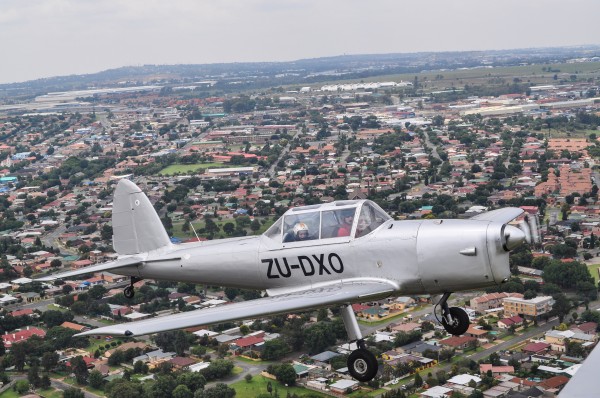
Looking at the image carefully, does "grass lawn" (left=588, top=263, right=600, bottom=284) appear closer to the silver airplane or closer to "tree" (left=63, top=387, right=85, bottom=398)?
"tree" (left=63, top=387, right=85, bottom=398)

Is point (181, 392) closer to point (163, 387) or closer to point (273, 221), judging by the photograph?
point (163, 387)

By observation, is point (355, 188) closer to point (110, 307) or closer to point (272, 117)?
point (110, 307)

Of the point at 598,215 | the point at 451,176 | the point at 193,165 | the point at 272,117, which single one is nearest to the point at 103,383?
the point at 598,215

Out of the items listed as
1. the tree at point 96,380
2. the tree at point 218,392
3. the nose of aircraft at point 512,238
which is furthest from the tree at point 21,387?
the nose of aircraft at point 512,238

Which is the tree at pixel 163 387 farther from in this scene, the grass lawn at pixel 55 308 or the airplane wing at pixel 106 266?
the airplane wing at pixel 106 266

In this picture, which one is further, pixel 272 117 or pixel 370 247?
pixel 272 117
